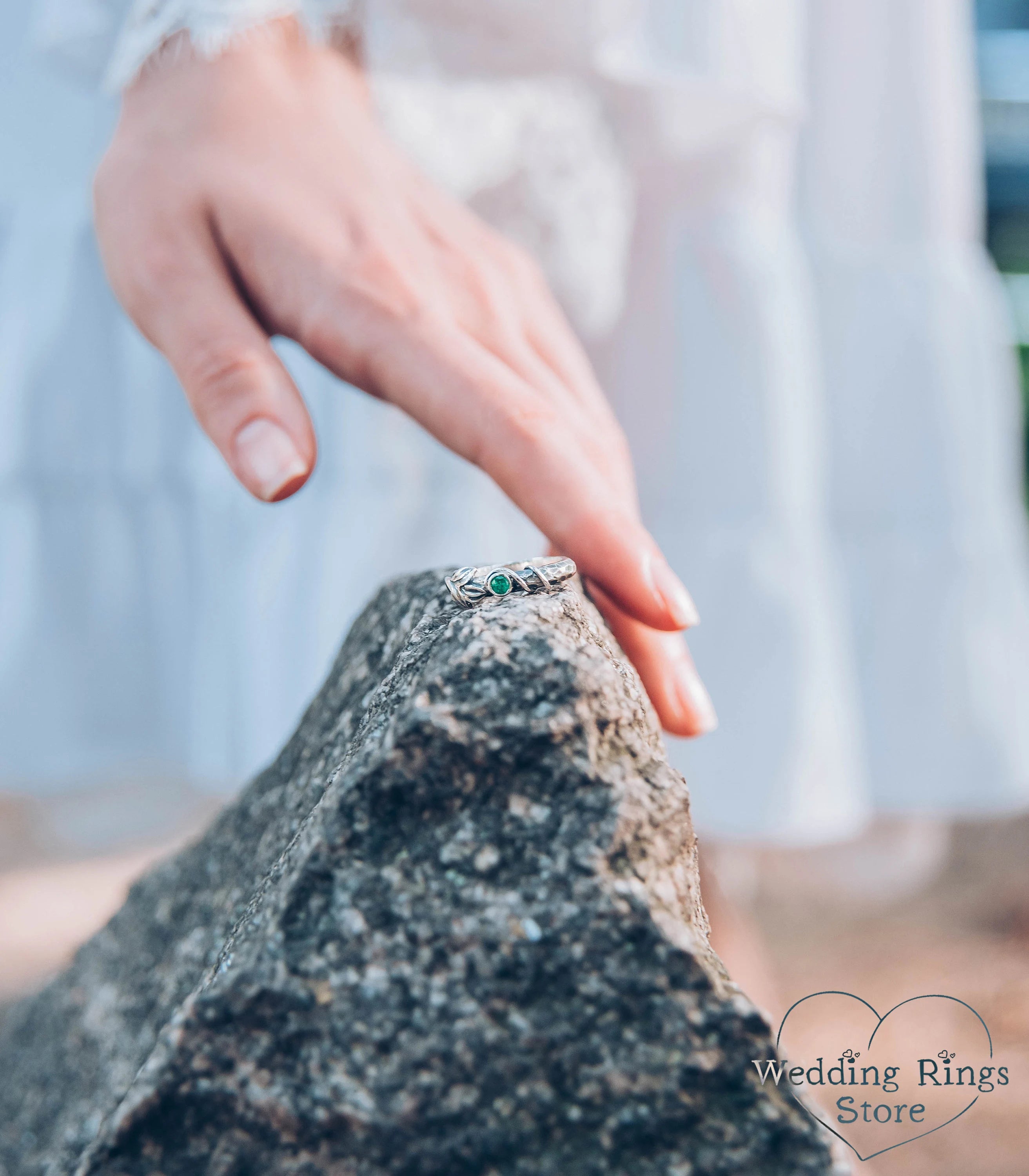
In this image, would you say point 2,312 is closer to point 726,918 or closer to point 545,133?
point 545,133

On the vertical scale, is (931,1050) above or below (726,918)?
below

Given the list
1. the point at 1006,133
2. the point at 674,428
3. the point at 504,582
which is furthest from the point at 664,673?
the point at 1006,133

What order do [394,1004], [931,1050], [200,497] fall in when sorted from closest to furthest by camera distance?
[394,1004] → [200,497] → [931,1050]

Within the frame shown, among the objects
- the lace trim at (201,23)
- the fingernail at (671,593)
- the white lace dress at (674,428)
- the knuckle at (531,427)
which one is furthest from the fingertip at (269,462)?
the white lace dress at (674,428)

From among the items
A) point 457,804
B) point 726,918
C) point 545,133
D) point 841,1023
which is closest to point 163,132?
point 545,133

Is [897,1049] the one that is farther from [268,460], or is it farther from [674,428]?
[268,460]
